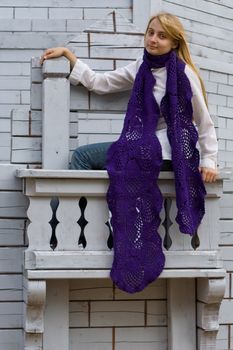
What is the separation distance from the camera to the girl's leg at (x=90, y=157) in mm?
3137

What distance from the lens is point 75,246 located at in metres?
3.05

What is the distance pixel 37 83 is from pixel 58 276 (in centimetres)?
81

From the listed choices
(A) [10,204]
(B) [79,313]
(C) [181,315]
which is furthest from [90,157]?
Answer: (C) [181,315]

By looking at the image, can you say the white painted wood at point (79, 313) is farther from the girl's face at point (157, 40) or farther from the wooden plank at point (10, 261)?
the girl's face at point (157, 40)

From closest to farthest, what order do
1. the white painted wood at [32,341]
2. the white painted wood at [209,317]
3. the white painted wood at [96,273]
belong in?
the white painted wood at [96,273], the white painted wood at [32,341], the white painted wood at [209,317]

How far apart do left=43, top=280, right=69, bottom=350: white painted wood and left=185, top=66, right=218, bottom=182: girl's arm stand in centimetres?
74

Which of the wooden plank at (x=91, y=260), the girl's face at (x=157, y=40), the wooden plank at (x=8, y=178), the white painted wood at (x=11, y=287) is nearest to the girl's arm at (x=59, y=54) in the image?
the girl's face at (x=157, y=40)

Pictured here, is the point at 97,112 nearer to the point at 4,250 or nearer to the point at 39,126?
the point at 39,126

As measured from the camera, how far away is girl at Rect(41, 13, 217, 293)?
9.91ft

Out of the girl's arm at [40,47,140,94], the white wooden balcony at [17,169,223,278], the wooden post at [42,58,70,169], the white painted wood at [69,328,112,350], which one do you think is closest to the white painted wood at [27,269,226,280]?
the white wooden balcony at [17,169,223,278]

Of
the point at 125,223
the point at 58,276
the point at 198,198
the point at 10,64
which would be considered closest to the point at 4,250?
the point at 58,276

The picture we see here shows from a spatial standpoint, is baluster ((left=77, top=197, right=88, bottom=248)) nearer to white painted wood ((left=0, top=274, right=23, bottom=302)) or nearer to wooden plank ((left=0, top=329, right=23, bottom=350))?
white painted wood ((left=0, top=274, right=23, bottom=302))

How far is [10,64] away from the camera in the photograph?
437cm

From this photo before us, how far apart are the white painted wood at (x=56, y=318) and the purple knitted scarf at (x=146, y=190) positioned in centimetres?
28
